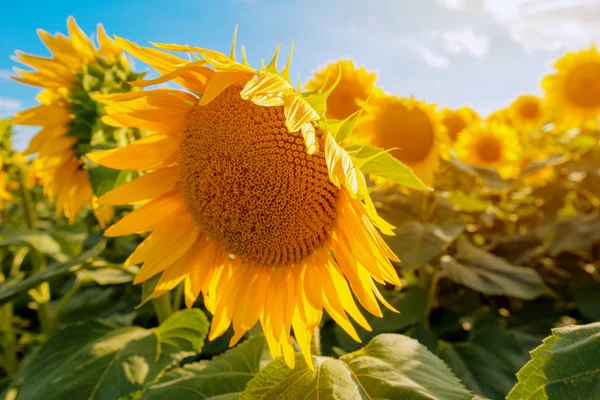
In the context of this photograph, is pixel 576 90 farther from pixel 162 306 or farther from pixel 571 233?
pixel 162 306

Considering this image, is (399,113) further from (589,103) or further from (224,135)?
(589,103)

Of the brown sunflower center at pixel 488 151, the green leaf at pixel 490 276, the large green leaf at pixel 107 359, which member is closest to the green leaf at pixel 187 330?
A: the large green leaf at pixel 107 359

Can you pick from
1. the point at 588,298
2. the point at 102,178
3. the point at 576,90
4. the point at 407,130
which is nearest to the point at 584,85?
the point at 576,90

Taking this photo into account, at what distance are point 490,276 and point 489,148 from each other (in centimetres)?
120

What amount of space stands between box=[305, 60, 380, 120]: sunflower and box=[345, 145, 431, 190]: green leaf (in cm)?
115

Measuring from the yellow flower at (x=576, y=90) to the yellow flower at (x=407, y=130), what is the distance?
71.8 inches

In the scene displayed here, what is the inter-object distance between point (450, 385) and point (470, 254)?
1.35m

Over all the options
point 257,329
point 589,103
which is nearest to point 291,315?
point 257,329

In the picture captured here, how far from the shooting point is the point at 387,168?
111 centimetres

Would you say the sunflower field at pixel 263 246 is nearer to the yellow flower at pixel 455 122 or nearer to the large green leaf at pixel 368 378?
the large green leaf at pixel 368 378

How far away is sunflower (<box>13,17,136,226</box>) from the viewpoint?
1781mm

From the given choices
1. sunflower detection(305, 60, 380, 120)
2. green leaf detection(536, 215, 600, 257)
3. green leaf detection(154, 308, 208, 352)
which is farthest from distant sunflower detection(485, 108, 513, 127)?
green leaf detection(154, 308, 208, 352)

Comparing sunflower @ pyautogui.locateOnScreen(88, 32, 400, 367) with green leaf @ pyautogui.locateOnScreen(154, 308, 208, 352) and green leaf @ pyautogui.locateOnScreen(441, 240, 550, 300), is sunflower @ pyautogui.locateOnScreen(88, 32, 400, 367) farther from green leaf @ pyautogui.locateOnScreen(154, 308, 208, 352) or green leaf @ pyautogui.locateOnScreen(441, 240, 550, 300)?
green leaf @ pyautogui.locateOnScreen(441, 240, 550, 300)

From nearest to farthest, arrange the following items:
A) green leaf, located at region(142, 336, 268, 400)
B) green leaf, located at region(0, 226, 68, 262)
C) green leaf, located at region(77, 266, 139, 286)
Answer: green leaf, located at region(142, 336, 268, 400)
green leaf, located at region(77, 266, 139, 286)
green leaf, located at region(0, 226, 68, 262)
